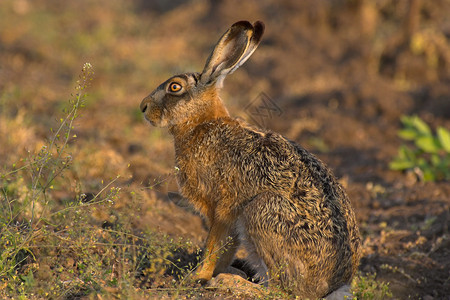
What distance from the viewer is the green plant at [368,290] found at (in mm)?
5023

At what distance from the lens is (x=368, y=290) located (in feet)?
16.7

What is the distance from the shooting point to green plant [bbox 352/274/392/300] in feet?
16.5

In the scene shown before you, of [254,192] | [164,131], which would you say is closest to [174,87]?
[254,192]

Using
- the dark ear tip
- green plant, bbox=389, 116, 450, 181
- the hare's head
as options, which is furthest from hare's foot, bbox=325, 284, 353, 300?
green plant, bbox=389, 116, 450, 181

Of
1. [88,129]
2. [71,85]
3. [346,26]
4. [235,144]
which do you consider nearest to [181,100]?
[235,144]

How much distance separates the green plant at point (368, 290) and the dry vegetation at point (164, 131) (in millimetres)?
20

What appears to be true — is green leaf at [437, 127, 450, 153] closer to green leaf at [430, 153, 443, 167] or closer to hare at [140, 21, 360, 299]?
green leaf at [430, 153, 443, 167]

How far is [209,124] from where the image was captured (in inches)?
208

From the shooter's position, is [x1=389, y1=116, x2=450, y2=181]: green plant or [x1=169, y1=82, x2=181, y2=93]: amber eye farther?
[x1=389, y1=116, x2=450, y2=181]: green plant

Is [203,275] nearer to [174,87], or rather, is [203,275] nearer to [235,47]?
[174,87]

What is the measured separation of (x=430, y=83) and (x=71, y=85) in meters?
7.06

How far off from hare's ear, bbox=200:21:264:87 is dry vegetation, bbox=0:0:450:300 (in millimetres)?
1063

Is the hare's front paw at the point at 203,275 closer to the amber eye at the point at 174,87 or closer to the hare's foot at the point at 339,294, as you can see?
the hare's foot at the point at 339,294

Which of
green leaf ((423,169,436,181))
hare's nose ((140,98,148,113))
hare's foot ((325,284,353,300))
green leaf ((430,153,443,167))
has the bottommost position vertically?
green leaf ((423,169,436,181))
